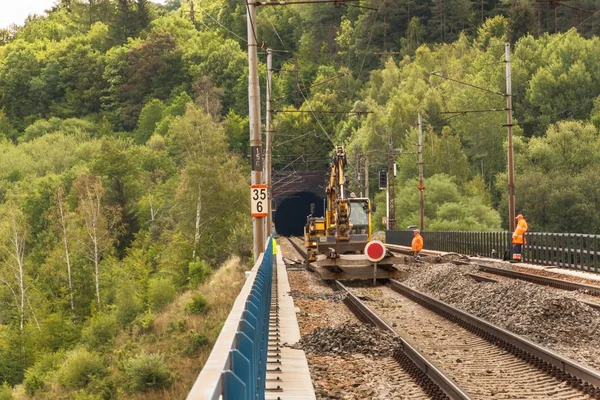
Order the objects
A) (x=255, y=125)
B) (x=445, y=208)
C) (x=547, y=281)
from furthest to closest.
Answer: (x=445, y=208)
(x=255, y=125)
(x=547, y=281)

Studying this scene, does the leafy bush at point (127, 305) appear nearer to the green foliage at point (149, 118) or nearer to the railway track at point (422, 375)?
the railway track at point (422, 375)

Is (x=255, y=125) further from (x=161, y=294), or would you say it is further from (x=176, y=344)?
(x=161, y=294)

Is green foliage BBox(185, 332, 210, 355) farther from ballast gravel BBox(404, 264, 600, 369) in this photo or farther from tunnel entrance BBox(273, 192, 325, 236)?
tunnel entrance BBox(273, 192, 325, 236)

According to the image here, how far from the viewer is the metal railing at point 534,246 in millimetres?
33062

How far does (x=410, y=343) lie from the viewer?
16703mm

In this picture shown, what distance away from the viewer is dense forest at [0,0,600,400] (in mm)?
57188

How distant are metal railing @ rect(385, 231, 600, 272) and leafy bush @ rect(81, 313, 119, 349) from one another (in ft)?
59.4

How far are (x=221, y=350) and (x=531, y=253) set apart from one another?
34.7 meters

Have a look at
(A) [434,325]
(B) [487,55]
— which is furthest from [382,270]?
(B) [487,55]

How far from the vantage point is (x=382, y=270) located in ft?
104

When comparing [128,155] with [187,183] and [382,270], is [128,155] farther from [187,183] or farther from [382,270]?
[382,270]

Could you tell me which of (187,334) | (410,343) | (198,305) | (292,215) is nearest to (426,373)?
(410,343)

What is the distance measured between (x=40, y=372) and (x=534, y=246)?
101 feet

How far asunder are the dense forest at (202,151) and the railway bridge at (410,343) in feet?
16.8
